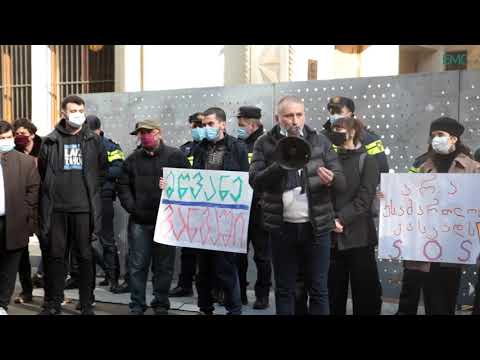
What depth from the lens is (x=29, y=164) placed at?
695 cm

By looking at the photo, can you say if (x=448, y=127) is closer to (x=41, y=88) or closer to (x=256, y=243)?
(x=256, y=243)

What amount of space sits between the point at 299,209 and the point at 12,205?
2891 mm

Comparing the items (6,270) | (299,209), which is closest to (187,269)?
(6,270)

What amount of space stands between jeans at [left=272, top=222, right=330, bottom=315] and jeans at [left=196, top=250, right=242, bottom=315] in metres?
1.05

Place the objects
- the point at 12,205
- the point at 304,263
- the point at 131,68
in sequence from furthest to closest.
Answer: the point at 131,68, the point at 12,205, the point at 304,263

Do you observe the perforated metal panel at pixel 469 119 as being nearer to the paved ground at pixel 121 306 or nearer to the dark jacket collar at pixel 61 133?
the paved ground at pixel 121 306

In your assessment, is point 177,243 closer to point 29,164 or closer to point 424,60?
point 29,164

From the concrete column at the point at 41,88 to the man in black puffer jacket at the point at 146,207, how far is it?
847 centimetres

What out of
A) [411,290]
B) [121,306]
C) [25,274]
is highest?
[411,290]

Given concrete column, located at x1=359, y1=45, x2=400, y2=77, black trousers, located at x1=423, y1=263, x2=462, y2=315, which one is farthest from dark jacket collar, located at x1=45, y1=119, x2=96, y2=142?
concrete column, located at x1=359, y1=45, x2=400, y2=77

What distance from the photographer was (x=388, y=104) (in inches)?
302

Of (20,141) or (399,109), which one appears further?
(20,141)
